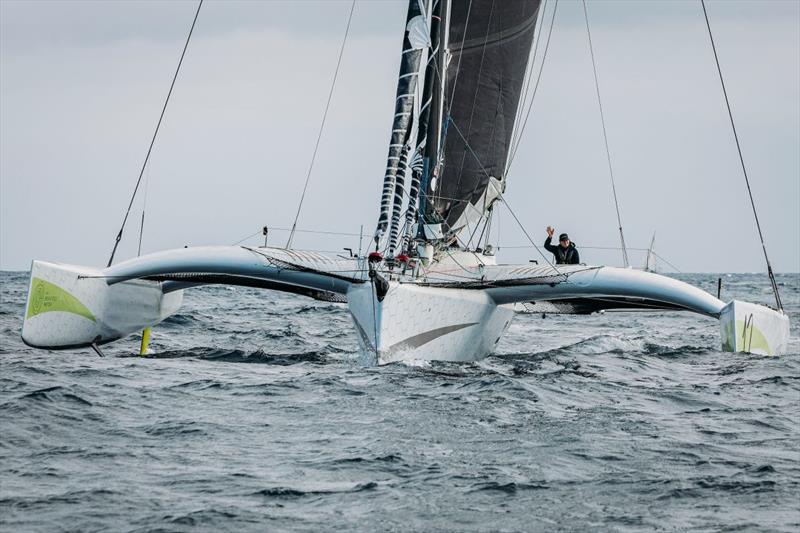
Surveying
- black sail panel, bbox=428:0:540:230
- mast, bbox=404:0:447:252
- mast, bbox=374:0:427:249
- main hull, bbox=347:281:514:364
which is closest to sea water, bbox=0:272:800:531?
main hull, bbox=347:281:514:364

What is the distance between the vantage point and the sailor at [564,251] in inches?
501

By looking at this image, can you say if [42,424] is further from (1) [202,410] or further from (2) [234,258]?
(2) [234,258]

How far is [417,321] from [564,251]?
3.56m

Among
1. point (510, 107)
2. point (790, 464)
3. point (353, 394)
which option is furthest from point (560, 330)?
point (790, 464)

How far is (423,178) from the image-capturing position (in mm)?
12125

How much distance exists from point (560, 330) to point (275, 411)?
1186 centimetres

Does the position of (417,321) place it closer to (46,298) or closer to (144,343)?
(144,343)

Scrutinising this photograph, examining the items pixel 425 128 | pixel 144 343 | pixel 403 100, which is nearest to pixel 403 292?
pixel 403 100

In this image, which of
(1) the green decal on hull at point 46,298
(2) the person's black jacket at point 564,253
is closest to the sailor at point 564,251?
(2) the person's black jacket at point 564,253

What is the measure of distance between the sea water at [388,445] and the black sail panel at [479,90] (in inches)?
138

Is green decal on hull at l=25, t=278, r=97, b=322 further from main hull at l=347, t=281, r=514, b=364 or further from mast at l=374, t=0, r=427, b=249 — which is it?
mast at l=374, t=0, r=427, b=249

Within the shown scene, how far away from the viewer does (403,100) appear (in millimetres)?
11492

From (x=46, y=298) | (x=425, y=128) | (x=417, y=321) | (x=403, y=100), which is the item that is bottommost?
(x=46, y=298)

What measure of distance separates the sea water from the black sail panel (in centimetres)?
351
